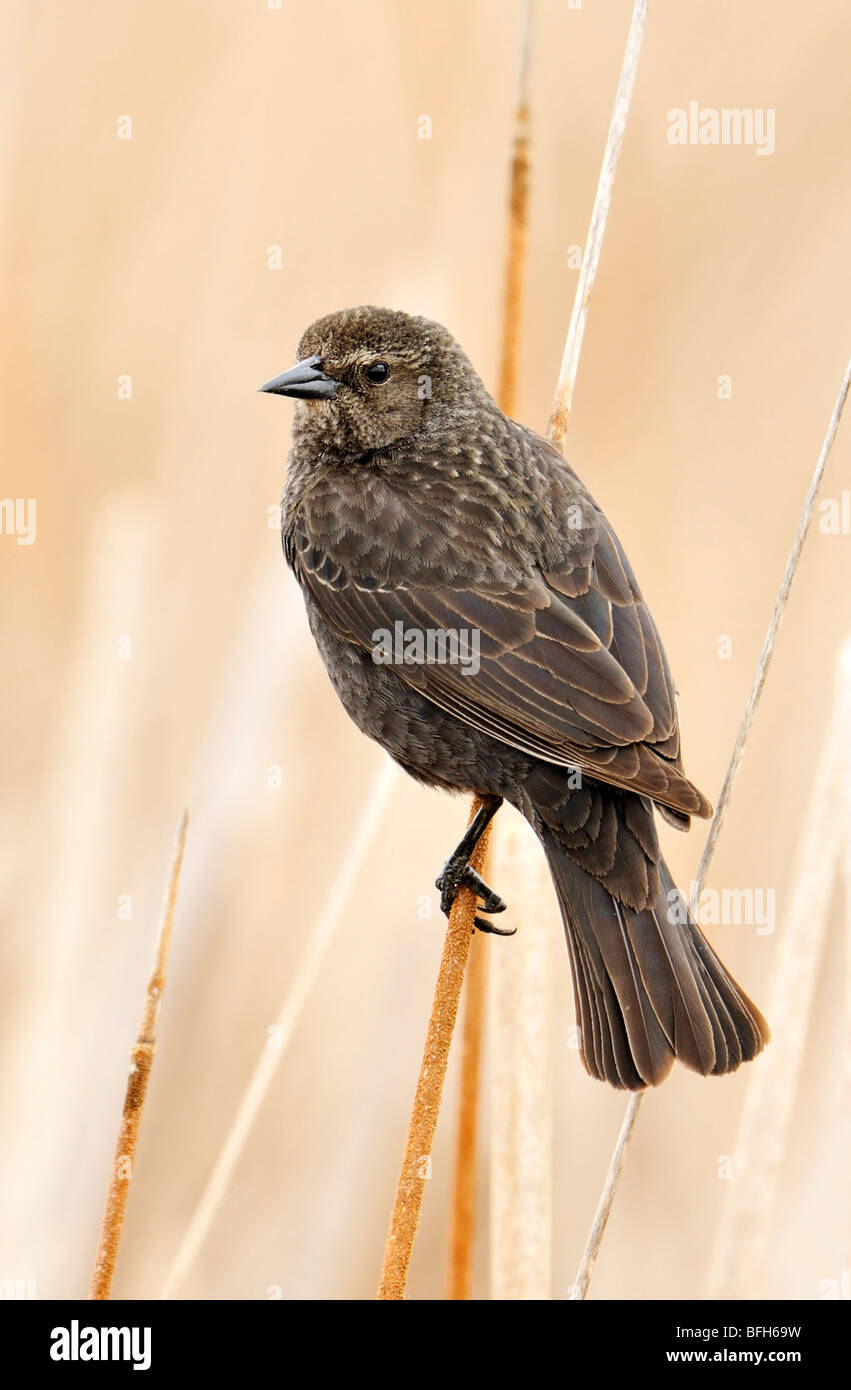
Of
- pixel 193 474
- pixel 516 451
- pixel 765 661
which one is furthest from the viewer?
pixel 193 474

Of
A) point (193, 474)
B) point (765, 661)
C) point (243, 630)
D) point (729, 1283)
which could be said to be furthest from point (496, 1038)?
point (193, 474)

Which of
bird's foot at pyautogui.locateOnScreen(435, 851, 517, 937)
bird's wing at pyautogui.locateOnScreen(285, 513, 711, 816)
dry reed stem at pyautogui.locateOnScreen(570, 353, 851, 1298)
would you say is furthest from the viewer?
bird's foot at pyautogui.locateOnScreen(435, 851, 517, 937)

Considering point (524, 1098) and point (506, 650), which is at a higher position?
point (506, 650)

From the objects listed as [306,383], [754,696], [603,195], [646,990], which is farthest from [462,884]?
[603,195]

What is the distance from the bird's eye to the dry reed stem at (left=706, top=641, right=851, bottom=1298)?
1130 millimetres

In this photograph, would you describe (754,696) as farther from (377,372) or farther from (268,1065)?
(377,372)

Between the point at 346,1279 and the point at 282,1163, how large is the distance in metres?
0.27

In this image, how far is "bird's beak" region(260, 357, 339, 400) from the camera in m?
2.82

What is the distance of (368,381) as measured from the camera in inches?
116

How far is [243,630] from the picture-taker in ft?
10.2

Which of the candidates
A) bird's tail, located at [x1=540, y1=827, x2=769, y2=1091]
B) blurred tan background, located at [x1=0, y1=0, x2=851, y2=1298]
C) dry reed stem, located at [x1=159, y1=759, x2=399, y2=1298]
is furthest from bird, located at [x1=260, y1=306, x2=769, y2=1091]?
blurred tan background, located at [x1=0, y1=0, x2=851, y2=1298]

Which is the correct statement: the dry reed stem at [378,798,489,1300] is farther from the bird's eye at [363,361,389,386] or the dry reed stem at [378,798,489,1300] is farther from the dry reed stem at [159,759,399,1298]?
the bird's eye at [363,361,389,386]

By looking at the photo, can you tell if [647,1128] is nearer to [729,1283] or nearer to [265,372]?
[729,1283]

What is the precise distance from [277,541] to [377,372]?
1.72ft
